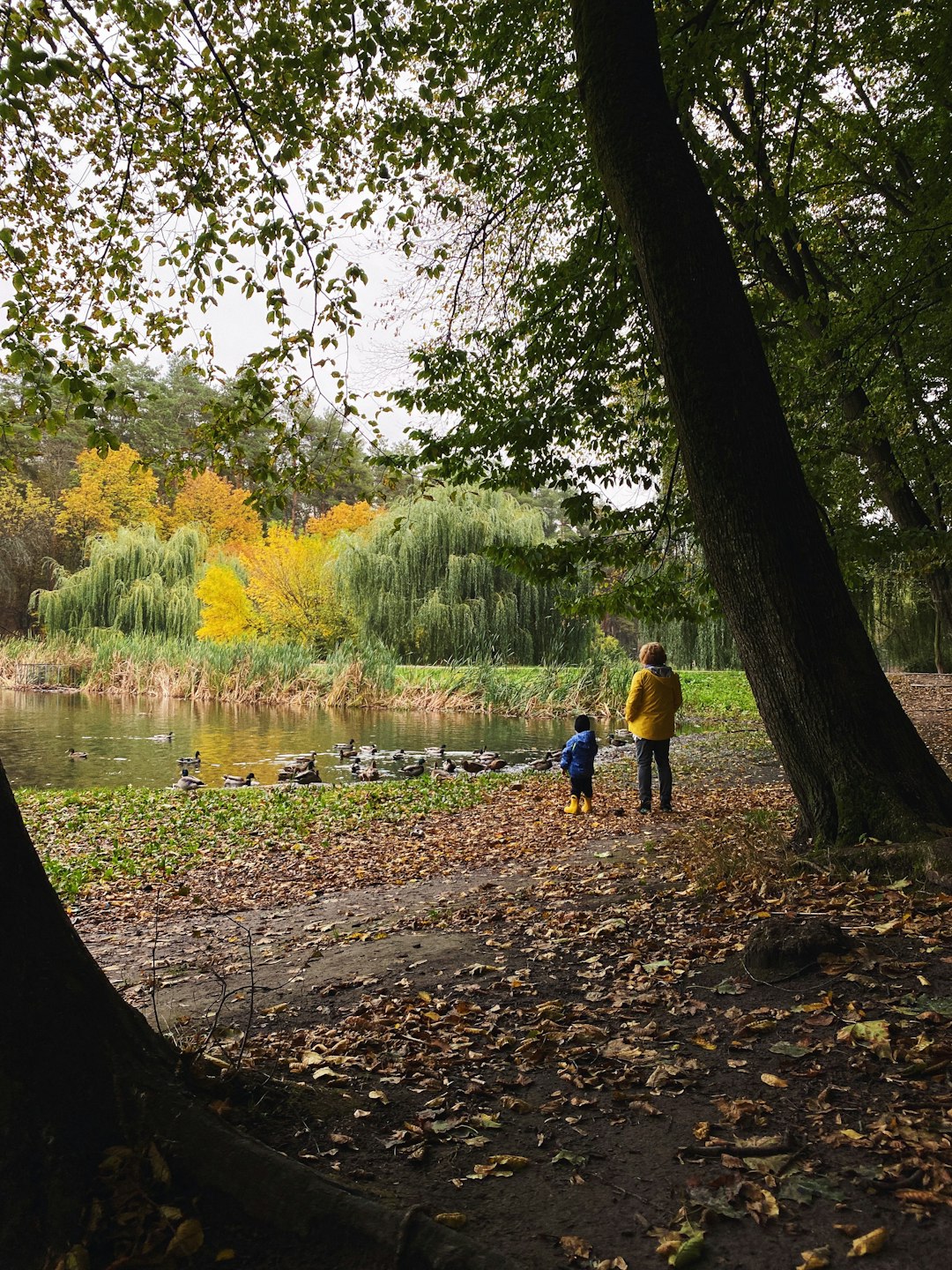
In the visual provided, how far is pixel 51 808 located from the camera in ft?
34.8

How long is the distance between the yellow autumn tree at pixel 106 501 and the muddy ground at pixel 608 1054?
42692 millimetres

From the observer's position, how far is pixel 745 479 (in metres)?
4.36

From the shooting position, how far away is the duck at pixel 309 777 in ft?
41.3

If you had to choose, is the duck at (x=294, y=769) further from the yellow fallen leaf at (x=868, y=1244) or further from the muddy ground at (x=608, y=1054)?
the yellow fallen leaf at (x=868, y=1244)

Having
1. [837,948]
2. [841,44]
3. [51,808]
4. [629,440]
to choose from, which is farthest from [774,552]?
[51,808]

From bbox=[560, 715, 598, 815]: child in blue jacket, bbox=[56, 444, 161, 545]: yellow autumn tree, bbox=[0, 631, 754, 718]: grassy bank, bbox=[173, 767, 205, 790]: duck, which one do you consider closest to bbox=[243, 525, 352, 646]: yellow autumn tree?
bbox=[0, 631, 754, 718]: grassy bank

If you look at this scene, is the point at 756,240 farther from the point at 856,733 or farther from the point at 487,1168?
the point at 487,1168

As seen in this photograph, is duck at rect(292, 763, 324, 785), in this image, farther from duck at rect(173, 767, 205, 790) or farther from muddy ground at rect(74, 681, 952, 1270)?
muddy ground at rect(74, 681, 952, 1270)

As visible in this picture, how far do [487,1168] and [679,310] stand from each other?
3941 millimetres

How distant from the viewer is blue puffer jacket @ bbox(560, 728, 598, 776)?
352 inches

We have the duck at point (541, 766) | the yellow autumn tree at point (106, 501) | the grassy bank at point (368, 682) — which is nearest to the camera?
the duck at point (541, 766)

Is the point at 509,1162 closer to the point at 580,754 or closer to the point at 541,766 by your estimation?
the point at 580,754

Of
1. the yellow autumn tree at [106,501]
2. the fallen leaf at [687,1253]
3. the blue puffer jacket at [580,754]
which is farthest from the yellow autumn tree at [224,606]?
the fallen leaf at [687,1253]

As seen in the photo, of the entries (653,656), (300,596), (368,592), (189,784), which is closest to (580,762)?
(653,656)
